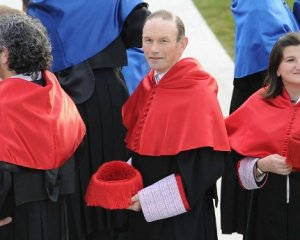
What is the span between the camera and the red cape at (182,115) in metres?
2.99

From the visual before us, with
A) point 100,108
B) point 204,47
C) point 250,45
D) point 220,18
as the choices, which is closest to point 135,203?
point 100,108

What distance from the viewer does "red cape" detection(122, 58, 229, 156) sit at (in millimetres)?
2990

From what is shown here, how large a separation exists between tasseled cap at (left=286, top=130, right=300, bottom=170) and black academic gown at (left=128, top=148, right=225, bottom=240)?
31 cm

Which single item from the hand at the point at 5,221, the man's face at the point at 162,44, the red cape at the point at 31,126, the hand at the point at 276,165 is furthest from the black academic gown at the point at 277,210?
the hand at the point at 5,221

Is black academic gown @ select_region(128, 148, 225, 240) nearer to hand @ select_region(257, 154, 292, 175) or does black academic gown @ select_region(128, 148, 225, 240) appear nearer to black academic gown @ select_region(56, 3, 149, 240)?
hand @ select_region(257, 154, 292, 175)

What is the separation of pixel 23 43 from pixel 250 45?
2.04 metres

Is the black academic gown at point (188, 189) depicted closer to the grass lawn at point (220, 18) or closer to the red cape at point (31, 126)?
the red cape at point (31, 126)

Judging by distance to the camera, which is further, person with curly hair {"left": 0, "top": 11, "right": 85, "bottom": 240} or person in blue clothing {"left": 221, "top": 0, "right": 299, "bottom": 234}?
person in blue clothing {"left": 221, "top": 0, "right": 299, "bottom": 234}

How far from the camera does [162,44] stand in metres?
3.16

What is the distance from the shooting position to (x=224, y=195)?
4.22 m

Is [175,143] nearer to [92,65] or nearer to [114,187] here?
[114,187]

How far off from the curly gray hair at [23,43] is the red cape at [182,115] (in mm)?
600

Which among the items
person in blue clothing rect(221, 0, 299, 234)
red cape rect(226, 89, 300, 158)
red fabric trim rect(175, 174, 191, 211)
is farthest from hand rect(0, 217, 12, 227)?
person in blue clothing rect(221, 0, 299, 234)

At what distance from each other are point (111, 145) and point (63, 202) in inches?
36.4
